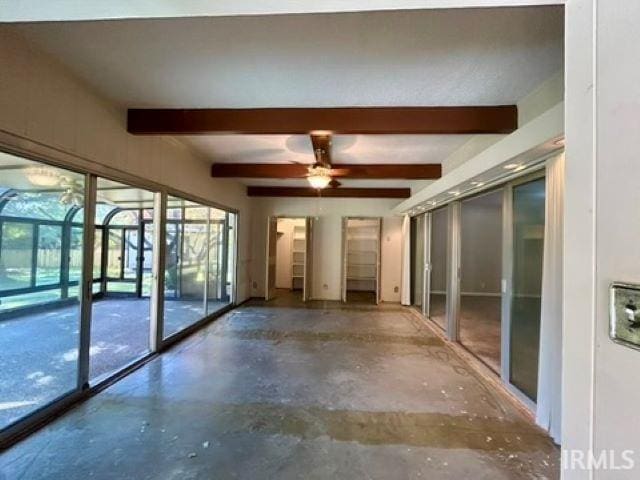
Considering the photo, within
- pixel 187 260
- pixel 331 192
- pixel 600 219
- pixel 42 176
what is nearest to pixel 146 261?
pixel 187 260

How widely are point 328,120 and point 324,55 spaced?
3.01ft

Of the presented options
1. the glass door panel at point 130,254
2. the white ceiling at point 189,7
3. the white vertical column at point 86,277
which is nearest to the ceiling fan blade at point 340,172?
the white vertical column at point 86,277

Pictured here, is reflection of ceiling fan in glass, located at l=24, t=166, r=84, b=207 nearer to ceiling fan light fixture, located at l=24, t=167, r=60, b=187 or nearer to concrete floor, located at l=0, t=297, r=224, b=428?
ceiling fan light fixture, located at l=24, t=167, r=60, b=187

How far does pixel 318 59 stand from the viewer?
7.56ft

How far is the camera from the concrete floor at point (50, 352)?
284 cm

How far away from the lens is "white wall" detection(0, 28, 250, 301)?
218 centimetres

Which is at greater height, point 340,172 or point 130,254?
point 340,172

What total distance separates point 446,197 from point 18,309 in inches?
207

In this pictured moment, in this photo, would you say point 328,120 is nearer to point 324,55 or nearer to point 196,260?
point 324,55

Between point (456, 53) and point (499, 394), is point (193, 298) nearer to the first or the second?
point (499, 394)

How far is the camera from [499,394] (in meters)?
3.21

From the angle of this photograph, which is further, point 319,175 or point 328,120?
point 319,175

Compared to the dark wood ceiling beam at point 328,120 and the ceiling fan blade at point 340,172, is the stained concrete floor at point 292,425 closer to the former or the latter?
the dark wood ceiling beam at point 328,120

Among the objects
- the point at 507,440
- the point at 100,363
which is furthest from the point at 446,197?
the point at 100,363
